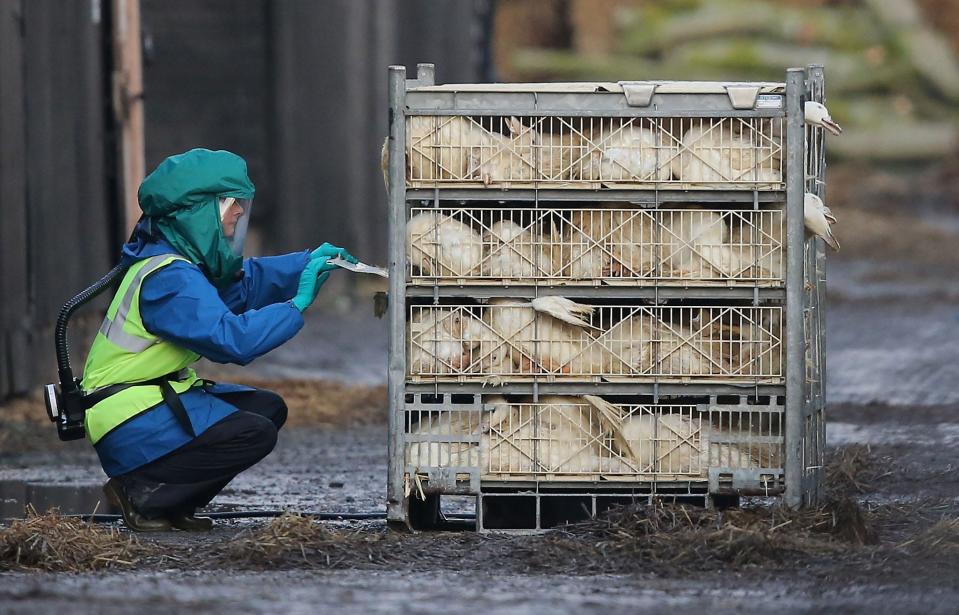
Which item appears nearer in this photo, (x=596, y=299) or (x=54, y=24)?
(x=596, y=299)

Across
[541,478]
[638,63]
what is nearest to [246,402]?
[541,478]

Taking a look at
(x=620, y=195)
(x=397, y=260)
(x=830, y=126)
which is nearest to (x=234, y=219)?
(x=397, y=260)

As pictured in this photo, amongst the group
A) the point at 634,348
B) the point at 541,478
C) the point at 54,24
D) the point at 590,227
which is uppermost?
the point at 54,24

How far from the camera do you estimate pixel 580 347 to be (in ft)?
22.2

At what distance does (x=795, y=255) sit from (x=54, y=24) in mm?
6779

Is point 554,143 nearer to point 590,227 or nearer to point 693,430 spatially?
point 590,227

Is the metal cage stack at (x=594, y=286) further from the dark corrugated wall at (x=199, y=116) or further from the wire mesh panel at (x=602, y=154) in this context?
the dark corrugated wall at (x=199, y=116)

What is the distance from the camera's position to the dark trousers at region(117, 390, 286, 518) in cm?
709

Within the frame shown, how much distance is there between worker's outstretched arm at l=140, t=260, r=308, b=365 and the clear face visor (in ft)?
0.98

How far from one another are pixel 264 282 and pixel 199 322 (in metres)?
0.59

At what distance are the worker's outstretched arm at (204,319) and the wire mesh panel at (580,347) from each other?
513mm

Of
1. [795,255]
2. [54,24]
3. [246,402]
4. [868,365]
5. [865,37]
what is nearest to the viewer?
[795,255]

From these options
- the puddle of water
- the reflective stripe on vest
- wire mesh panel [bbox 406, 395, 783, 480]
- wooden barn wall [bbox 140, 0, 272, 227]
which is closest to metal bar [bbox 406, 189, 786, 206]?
wire mesh panel [bbox 406, 395, 783, 480]

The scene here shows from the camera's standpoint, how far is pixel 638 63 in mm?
31828
